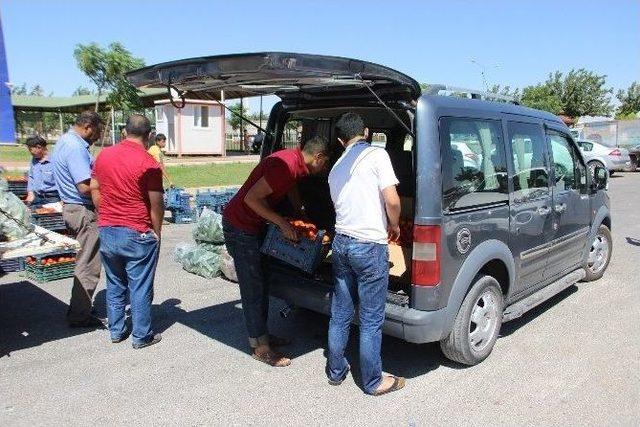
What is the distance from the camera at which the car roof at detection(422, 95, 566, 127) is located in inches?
148

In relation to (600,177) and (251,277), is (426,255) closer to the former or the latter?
(251,277)

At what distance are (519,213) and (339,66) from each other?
2079 mm

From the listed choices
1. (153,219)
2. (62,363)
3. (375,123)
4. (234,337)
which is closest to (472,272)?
(375,123)

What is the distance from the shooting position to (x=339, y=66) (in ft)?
10.8

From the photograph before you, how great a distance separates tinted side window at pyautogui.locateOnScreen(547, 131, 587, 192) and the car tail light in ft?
6.93

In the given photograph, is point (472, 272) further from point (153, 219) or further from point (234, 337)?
point (153, 219)

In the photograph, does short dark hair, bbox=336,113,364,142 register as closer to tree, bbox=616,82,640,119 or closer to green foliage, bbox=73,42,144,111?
green foliage, bbox=73,42,144,111

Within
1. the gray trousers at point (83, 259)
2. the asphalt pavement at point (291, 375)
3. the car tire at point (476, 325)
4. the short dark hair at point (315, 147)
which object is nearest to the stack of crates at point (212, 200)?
the asphalt pavement at point (291, 375)

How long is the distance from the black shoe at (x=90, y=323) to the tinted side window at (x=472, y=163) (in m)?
3.32

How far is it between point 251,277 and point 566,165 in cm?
333

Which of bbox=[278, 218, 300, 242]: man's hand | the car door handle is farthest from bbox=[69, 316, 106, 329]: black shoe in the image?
the car door handle

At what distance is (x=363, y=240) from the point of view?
11.5 feet

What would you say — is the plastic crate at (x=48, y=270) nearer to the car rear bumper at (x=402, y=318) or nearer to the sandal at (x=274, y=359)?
the sandal at (x=274, y=359)

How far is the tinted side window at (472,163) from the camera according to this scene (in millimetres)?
3760
